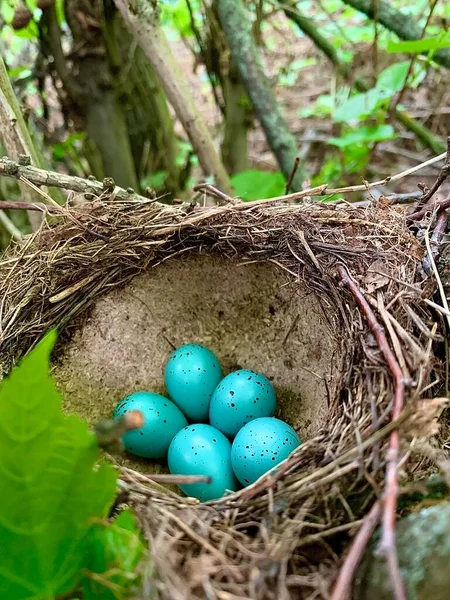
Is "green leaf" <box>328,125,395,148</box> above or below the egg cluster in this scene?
above

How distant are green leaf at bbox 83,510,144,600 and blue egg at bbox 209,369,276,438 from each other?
539 mm

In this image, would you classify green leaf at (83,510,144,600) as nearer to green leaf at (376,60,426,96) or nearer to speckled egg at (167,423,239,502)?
speckled egg at (167,423,239,502)

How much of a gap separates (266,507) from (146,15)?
47.9 inches

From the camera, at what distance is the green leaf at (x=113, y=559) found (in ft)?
2.29

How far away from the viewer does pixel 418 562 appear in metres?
0.67

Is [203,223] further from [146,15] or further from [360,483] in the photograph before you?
[360,483]

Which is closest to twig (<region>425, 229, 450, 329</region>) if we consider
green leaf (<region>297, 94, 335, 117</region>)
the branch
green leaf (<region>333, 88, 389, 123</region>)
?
the branch

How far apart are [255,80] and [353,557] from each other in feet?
5.00

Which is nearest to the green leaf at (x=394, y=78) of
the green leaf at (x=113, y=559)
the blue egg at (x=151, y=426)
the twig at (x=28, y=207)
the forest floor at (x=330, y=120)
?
the forest floor at (x=330, y=120)

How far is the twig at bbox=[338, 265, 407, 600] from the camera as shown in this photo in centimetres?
59

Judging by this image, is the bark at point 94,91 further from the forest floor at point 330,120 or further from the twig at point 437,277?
the twig at point 437,277

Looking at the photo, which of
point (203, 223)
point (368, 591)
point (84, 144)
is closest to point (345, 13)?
point (84, 144)

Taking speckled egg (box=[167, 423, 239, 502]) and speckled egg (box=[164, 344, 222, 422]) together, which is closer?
speckled egg (box=[167, 423, 239, 502])

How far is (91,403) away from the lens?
1.32 m
